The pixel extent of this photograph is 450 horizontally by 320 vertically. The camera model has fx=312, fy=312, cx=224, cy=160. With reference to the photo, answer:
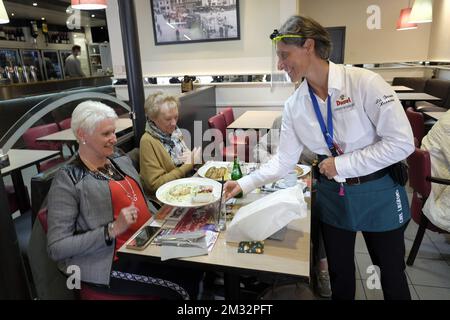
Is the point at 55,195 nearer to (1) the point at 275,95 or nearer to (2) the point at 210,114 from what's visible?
(2) the point at 210,114

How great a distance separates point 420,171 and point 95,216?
1873mm

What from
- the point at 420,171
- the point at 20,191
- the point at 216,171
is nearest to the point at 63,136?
the point at 20,191

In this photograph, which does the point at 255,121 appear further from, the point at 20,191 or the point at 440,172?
the point at 20,191

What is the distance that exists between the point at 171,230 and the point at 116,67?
4453mm

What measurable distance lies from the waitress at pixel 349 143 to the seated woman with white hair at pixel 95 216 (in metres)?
0.77

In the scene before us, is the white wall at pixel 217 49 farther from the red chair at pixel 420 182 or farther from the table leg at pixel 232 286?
the table leg at pixel 232 286

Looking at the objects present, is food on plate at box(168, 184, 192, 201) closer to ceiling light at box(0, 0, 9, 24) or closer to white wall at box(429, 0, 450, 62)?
ceiling light at box(0, 0, 9, 24)

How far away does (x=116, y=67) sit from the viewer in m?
5.08

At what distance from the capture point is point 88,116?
1.38 metres

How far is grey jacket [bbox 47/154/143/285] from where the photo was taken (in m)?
1.24

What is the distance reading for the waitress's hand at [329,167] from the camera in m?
1.21

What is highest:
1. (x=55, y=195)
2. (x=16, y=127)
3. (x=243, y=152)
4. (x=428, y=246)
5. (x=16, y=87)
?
(x=16, y=87)
